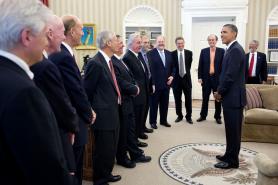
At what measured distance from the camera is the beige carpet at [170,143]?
9.86 ft

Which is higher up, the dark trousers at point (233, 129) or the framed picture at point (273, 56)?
the framed picture at point (273, 56)

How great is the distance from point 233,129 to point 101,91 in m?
1.51

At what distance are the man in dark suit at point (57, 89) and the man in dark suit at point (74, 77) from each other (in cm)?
8

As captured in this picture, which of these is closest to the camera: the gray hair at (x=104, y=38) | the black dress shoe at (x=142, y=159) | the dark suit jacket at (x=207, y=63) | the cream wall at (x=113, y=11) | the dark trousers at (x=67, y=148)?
the dark trousers at (x=67, y=148)

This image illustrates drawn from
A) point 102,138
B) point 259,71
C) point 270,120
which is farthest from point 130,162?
point 259,71

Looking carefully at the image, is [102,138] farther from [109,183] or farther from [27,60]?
[27,60]

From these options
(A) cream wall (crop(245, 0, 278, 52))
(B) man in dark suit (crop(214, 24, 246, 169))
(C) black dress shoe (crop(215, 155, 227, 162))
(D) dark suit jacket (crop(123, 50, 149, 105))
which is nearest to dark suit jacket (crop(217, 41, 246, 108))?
(B) man in dark suit (crop(214, 24, 246, 169))

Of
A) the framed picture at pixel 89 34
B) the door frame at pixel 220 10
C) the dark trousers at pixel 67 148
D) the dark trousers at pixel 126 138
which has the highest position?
the door frame at pixel 220 10

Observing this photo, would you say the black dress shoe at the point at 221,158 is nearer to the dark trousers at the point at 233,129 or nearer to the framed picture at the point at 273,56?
the dark trousers at the point at 233,129

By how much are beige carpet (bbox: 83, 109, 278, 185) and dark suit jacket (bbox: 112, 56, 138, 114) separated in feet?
2.28

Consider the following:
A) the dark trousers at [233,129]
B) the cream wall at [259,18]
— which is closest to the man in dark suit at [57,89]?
the dark trousers at [233,129]

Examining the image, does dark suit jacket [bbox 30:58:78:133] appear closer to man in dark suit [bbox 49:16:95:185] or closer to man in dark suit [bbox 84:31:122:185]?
man in dark suit [bbox 49:16:95:185]

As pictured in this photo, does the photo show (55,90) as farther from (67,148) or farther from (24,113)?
(24,113)

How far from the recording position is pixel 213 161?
349 centimetres
